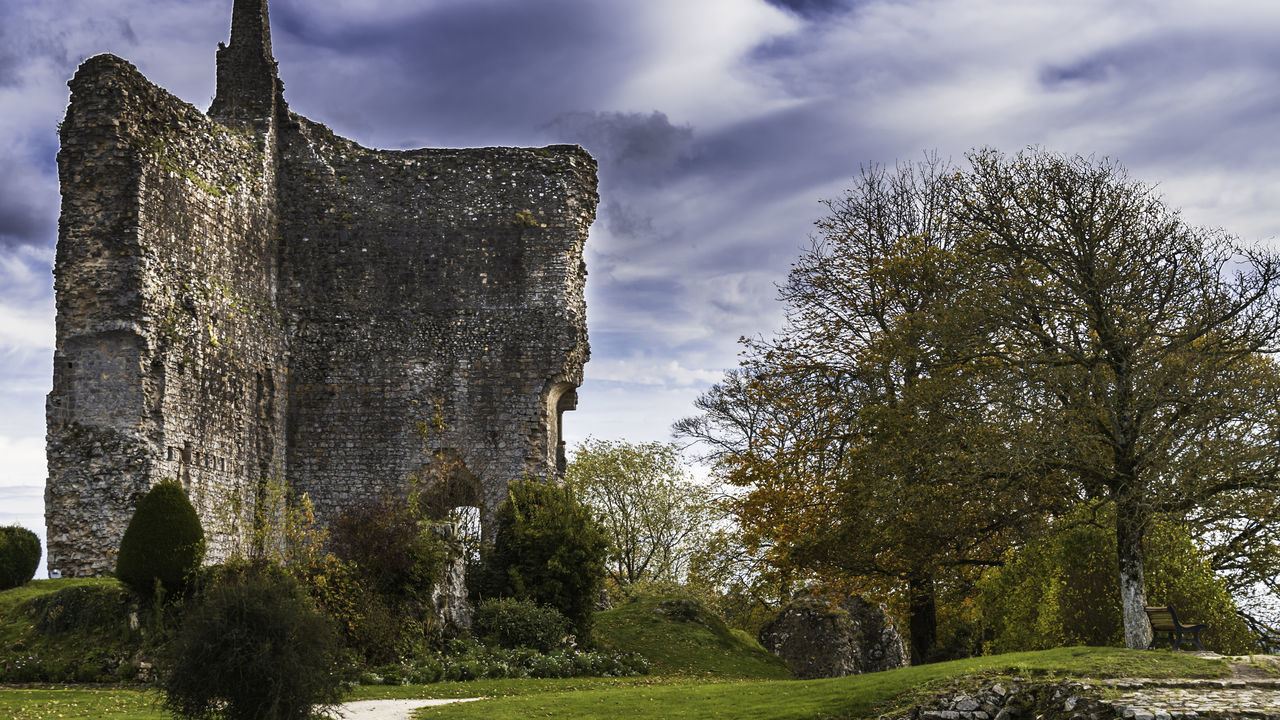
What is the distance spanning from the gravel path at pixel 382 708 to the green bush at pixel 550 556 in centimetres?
596

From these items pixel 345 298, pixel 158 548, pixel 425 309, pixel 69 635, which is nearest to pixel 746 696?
pixel 158 548

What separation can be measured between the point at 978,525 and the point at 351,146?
17860 millimetres

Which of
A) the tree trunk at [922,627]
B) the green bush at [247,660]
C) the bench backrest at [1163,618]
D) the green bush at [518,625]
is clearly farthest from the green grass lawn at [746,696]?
the tree trunk at [922,627]

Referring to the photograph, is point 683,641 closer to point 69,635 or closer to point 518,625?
point 518,625

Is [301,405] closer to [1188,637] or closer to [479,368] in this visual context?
[479,368]

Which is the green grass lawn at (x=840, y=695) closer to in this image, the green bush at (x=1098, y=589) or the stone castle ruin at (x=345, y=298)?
the green bush at (x=1098, y=589)

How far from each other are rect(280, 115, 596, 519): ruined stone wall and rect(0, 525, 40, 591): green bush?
22.9 ft

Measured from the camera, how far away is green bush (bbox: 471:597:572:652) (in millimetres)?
19125

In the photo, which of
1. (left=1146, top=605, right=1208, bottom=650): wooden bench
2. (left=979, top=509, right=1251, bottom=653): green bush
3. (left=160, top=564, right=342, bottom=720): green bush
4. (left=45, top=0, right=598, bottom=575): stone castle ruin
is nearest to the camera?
(left=160, top=564, right=342, bottom=720): green bush

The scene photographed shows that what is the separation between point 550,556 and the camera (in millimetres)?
20922

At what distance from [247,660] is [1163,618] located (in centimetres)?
1058

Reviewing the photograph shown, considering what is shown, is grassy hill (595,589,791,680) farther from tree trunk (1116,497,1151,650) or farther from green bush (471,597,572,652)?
tree trunk (1116,497,1151,650)

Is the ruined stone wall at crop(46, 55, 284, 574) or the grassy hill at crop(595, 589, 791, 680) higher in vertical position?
the ruined stone wall at crop(46, 55, 284, 574)

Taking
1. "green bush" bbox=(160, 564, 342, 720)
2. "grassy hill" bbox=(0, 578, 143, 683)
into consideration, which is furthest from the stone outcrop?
"green bush" bbox=(160, 564, 342, 720)
